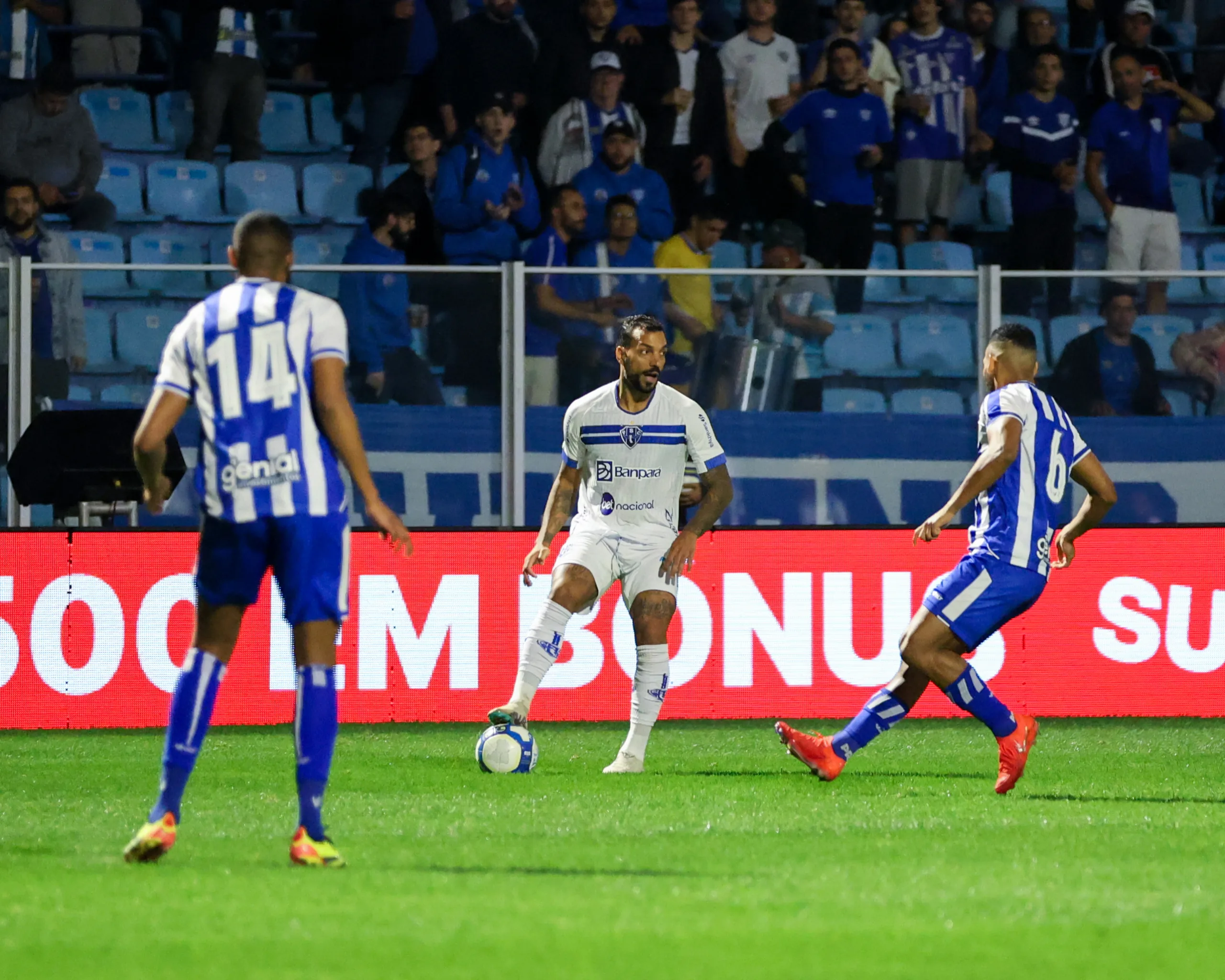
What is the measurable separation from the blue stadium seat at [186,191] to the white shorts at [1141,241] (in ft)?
21.2

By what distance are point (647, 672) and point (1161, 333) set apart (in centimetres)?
471

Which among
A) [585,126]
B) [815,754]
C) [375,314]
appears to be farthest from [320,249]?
[815,754]

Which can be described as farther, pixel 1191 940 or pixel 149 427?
pixel 149 427

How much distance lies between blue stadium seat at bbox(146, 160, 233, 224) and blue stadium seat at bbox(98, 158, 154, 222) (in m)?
0.09

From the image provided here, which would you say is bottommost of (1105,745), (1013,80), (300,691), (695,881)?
(1105,745)

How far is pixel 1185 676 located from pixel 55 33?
9.97 meters

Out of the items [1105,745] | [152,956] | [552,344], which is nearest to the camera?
[152,956]

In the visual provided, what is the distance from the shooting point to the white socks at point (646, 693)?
26.8 feet

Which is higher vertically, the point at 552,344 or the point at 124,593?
the point at 552,344

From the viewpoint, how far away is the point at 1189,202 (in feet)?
51.6

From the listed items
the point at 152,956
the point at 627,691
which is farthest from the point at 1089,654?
the point at 152,956

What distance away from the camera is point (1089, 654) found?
35.4 feet

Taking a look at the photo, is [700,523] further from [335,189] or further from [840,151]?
[335,189]

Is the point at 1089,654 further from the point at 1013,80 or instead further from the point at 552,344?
the point at 1013,80
